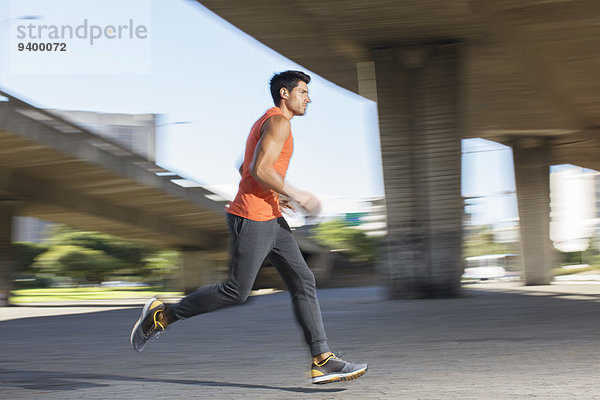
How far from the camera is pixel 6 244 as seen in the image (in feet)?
89.5

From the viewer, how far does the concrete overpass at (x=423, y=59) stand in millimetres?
14609

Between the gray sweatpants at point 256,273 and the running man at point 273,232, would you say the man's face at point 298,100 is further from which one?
the gray sweatpants at point 256,273

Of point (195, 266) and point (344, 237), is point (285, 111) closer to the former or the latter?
point (195, 266)

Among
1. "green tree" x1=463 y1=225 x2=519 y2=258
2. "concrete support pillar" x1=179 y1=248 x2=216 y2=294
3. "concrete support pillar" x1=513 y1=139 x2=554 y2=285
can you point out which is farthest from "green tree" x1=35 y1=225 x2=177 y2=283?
"green tree" x1=463 y1=225 x2=519 y2=258

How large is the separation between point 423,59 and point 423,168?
92.8 inches

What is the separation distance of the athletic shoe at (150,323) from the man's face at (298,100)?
5.08 ft

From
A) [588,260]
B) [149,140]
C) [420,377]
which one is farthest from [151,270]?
[420,377]

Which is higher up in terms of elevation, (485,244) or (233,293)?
(233,293)

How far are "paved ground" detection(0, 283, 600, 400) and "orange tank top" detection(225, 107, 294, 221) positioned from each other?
1.07m

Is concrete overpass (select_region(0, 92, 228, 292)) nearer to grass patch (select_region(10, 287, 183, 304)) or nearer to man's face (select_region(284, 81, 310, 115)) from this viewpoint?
grass patch (select_region(10, 287, 183, 304))

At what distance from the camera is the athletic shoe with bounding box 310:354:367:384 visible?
180 inches

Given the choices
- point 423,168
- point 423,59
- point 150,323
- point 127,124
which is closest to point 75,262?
point 423,168

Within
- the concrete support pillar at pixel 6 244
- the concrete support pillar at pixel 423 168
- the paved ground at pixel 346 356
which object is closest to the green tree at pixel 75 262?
the concrete support pillar at pixel 6 244

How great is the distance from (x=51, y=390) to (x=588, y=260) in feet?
301
